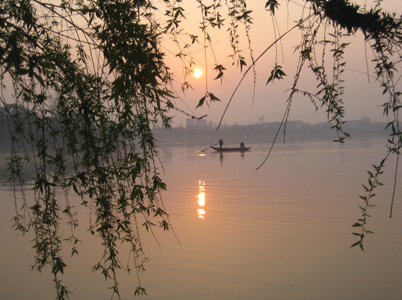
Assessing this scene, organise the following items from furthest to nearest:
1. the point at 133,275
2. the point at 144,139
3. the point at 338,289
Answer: the point at 133,275 < the point at 338,289 < the point at 144,139

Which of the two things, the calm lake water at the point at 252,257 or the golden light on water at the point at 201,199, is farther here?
the golden light on water at the point at 201,199

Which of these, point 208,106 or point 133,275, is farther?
point 133,275

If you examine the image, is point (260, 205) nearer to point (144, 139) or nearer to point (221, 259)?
point (221, 259)

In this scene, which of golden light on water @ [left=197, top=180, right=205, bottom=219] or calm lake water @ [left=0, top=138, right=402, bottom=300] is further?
golden light on water @ [left=197, top=180, right=205, bottom=219]

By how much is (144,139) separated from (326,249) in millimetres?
6987

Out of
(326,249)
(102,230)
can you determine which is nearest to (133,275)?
(326,249)

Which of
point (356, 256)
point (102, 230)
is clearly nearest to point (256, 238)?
point (356, 256)

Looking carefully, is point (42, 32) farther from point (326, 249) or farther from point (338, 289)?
point (326, 249)

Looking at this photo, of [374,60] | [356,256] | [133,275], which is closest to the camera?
[374,60]

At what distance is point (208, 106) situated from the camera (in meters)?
2.50

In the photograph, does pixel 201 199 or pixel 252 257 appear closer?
pixel 252 257

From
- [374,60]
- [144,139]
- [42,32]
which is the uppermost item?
[42,32]

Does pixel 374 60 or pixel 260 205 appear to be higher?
pixel 374 60

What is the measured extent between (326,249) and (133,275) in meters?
3.77
